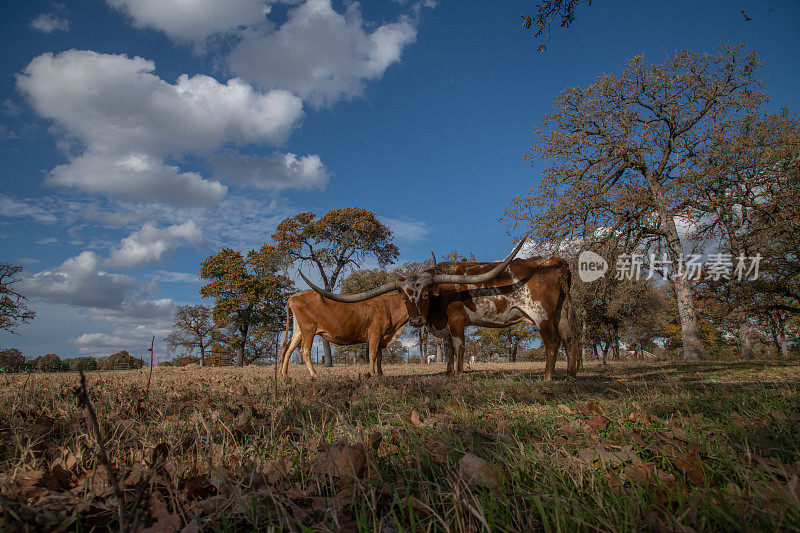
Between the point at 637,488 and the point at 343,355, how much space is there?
52.2m

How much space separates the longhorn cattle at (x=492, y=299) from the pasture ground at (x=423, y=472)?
406 centimetres

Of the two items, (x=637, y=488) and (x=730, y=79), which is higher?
(x=730, y=79)

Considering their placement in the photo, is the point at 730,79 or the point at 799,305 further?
the point at 799,305

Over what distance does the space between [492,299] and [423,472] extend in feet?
20.3

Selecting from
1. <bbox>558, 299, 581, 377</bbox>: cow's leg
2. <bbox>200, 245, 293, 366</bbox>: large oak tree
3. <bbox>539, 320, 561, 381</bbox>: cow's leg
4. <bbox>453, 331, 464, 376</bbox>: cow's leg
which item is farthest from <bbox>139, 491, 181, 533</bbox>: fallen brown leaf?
<bbox>200, 245, 293, 366</bbox>: large oak tree

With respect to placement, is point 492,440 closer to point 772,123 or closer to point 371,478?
point 371,478

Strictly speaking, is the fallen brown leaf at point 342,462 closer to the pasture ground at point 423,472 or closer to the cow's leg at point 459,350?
the pasture ground at point 423,472

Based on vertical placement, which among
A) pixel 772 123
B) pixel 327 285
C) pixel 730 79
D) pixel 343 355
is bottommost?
pixel 343 355

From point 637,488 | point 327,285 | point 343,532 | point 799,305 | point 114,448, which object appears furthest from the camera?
point 327,285

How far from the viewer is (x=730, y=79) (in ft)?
64.4

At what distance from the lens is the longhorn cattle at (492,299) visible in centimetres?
731

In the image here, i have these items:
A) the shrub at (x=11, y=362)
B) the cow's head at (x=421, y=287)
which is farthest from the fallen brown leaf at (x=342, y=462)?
the cow's head at (x=421, y=287)

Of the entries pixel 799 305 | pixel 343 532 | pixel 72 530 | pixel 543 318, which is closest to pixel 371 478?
pixel 343 532

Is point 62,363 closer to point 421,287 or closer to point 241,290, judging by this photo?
point 421,287
